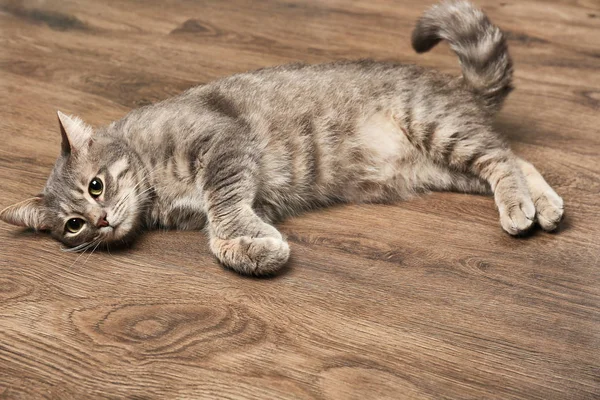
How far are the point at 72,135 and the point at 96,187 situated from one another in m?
0.17

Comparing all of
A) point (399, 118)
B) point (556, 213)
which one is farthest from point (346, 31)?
point (556, 213)

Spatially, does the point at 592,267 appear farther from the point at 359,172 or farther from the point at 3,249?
the point at 3,249

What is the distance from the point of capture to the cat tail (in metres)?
2.13

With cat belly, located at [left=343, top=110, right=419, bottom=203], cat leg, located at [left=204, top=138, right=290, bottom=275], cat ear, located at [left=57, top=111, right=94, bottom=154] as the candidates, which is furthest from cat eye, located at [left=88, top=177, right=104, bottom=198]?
cat belly, located at [left=343, top=110, right=419, bottom=203]

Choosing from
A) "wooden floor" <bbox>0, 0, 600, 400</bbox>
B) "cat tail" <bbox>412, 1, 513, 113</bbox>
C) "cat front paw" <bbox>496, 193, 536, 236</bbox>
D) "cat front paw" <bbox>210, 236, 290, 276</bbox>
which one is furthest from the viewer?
"cat tail" <bbox>412, 1, 513, 113</bbox>

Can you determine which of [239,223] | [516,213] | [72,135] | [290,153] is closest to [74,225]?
[72,135]

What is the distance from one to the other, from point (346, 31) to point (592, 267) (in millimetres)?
1757

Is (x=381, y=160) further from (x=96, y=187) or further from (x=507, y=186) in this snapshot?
(x=96, y=187)

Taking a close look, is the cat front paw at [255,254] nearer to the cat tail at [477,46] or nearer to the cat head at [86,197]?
the cat head at [86,197]

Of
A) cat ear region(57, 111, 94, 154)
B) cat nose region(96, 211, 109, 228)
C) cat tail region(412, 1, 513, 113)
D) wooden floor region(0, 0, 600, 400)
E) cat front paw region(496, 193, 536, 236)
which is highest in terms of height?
cat tail region(412, 1, 513, 113)

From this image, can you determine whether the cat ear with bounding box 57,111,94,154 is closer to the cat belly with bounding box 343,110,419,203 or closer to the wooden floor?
the wooden floor

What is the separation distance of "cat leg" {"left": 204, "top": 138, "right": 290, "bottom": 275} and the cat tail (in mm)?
750

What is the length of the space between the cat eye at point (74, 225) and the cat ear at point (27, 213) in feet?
0.26

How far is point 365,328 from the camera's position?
5.48 feet
